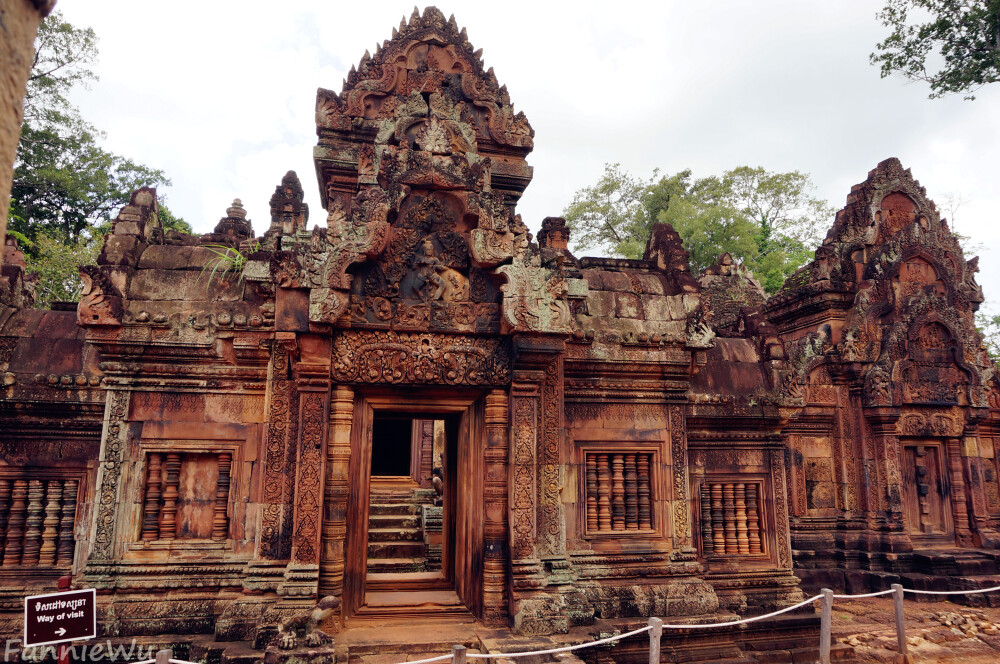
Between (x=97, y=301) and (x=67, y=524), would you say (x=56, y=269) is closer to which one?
(x=67, y=524)

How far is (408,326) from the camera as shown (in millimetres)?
6297

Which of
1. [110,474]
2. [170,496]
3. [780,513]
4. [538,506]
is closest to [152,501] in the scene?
[170,496]

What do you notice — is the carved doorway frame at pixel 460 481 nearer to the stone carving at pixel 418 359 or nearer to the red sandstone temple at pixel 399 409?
the red sandstone temple at pixel 399 409

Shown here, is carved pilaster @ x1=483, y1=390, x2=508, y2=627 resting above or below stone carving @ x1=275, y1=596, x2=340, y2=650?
above

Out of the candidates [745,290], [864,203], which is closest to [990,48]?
[864,203]

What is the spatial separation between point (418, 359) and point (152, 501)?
10.1ft

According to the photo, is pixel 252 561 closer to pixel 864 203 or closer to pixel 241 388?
pixel 241 388

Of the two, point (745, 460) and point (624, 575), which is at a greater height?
point (745, 460)

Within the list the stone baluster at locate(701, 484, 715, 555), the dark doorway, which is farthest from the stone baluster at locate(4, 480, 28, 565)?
the dark doorway

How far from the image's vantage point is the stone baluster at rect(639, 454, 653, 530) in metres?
7.26

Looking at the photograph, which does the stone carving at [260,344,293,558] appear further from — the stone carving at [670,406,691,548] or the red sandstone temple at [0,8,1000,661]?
the stone carving at [670,406,691,548]

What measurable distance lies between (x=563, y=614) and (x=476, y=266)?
3467 millimetres

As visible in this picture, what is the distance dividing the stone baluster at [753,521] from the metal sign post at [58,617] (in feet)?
23.1

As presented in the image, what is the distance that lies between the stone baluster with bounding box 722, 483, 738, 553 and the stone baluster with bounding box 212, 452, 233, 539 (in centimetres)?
587
